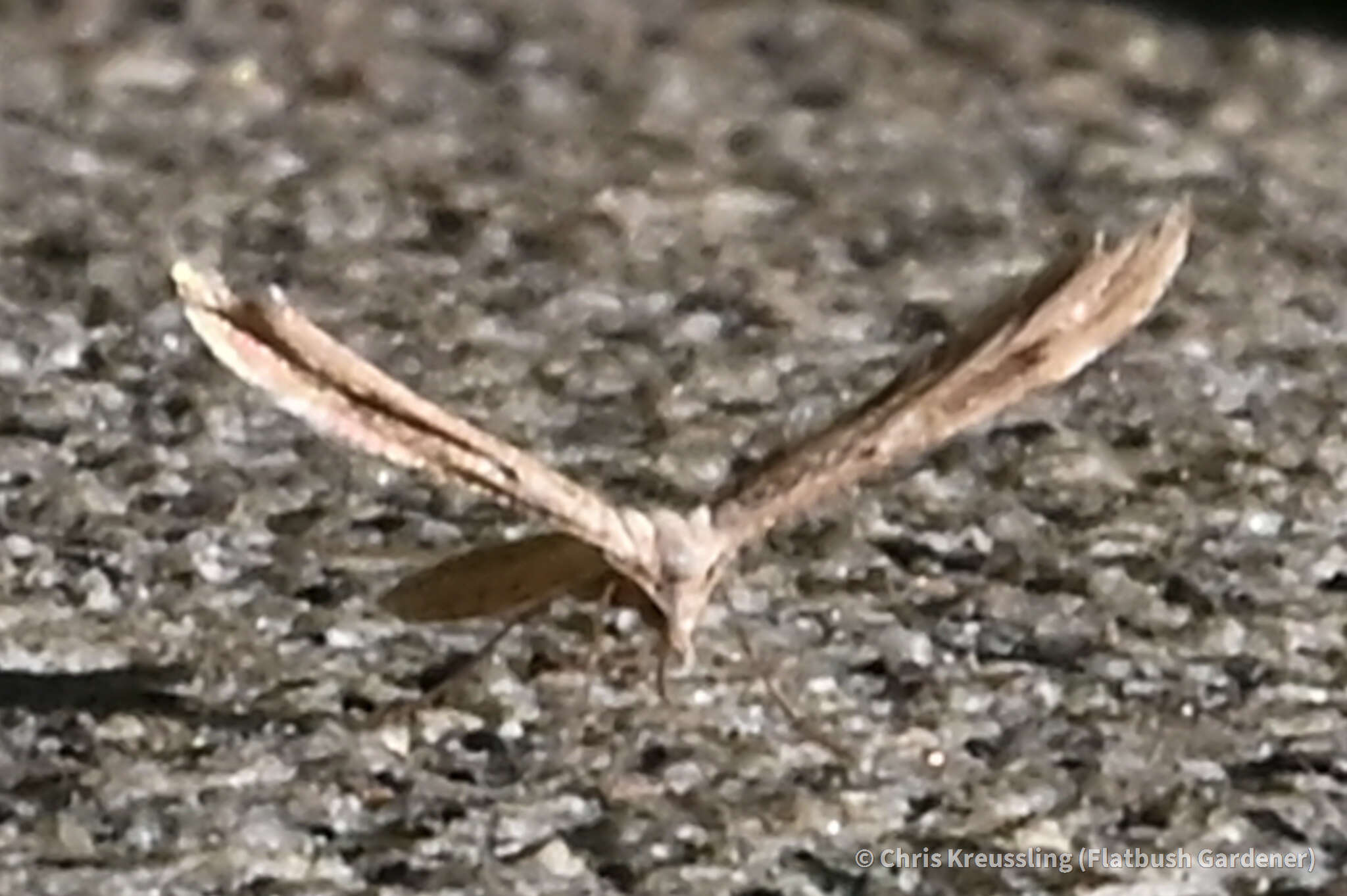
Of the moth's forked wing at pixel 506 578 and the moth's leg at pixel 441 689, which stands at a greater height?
the moth's forked wing at pixel 506 578

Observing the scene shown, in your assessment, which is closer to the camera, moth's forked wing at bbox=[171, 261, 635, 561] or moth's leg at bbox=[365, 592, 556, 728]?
moth's forked wing at bbox=[171, 261, 635, 561]

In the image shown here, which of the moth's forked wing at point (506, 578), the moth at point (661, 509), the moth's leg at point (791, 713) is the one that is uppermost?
the moth at point (661, 509)

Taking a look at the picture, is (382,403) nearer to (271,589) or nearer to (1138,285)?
(271,589)

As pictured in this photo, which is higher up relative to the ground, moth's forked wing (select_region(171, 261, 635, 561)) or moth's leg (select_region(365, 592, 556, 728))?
moth's forked wing (select_region(171, 261, 635, 561))

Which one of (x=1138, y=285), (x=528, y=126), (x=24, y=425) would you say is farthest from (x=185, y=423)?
(x=1138, y=285)

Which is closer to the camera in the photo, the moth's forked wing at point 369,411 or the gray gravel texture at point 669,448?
the moth's forked wing at point 369,411
